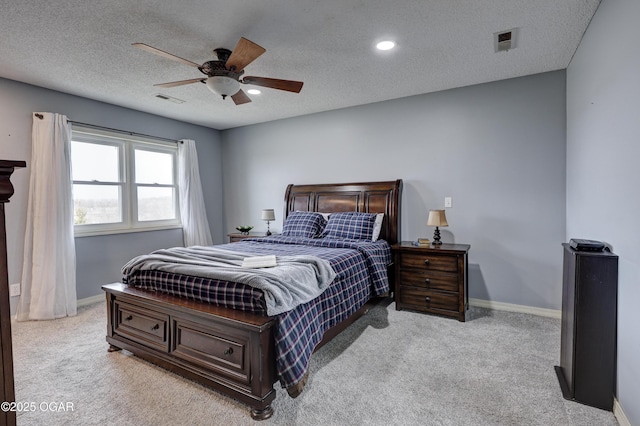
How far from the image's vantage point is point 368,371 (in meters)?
2.31

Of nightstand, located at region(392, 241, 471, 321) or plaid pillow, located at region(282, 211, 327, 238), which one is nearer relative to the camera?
nightstand, located at region(392, 241, 471, 321)

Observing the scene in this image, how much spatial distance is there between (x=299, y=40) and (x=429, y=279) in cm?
257

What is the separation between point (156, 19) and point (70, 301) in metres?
3.09

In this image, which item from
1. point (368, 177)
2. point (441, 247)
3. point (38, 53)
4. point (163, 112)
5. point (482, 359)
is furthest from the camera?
point (163, 112)

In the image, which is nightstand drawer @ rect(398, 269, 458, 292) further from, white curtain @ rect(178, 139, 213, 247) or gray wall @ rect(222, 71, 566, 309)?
white curtain @ rect(178, 139, 213, 247)

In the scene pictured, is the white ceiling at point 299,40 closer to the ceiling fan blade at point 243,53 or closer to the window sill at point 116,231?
the ceiling fan blade at point 243,53

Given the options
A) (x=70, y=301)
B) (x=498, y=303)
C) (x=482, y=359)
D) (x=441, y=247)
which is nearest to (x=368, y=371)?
(x=482, y=359)

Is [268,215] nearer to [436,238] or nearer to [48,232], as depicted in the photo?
[436,238]

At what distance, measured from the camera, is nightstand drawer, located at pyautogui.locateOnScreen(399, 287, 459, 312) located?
10.7 ft

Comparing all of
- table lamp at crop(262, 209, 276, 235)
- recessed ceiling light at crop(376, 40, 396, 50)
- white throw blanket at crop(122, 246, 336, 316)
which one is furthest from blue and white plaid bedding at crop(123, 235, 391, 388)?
recessed ceiling light at crop(376, 40, 396, 50)

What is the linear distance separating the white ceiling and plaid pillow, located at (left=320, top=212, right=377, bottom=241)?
1.47 meters

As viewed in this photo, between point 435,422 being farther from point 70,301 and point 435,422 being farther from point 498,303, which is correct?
point 70,301

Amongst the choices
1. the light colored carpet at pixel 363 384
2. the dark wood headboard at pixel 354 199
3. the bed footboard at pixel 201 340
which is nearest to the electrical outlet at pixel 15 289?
the light colored carpet at pixel 363 384

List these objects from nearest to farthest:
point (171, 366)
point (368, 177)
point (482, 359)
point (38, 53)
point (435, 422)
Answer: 1. point (435, 422)
2. point (171, 366)
3. point (482, 359)
4. point (38, 53)
5. point (368, 177)
